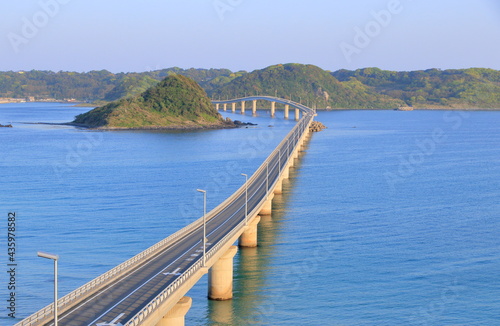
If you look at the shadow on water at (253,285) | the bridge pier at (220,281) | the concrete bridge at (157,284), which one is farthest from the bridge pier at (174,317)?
the bridge pier at (220,281)

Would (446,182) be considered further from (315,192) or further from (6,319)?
(6,319)

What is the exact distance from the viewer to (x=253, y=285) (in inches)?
1953

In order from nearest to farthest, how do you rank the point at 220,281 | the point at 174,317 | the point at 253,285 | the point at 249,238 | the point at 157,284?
1. the point at 174,317
2. the point at 157,284
3. the point at 220,281
4. the point at 253,285
5. the point at 249,238

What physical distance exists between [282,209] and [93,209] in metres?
21.6

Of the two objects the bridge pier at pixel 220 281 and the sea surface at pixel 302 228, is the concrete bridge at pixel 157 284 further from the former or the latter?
the sea surface at pixel 302 228

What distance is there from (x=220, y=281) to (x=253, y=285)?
441cm

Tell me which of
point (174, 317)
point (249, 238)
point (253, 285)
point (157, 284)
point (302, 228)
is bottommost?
point (253, 285)

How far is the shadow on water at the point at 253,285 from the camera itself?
1694 inches

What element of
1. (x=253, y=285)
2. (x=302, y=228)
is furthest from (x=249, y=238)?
(x=253, y=285)

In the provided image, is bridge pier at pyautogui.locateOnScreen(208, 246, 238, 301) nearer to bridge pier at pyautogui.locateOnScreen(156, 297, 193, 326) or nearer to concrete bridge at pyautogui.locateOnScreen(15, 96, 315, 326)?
concrete bridge at pyautogui.locateOnScreen(15, 96, 315, 326)

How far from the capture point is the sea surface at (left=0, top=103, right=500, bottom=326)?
149ft

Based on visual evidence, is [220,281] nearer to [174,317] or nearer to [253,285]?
[253,285]

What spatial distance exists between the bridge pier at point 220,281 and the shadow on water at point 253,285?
0.55m

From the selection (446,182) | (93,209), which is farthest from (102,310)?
(446,182)
